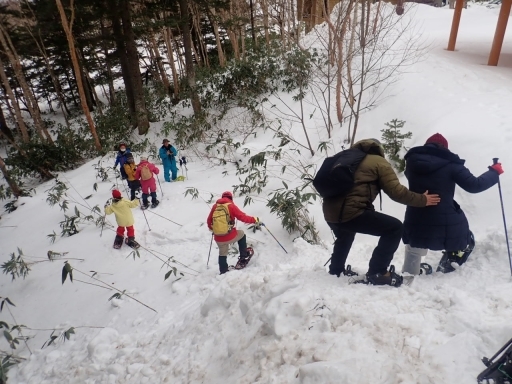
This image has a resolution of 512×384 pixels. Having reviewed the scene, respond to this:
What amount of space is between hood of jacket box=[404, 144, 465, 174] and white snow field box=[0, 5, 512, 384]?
113 cm

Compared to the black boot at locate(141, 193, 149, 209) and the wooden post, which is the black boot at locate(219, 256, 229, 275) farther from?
the wooden post

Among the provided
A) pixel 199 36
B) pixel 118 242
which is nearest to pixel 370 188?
pixel 118 242

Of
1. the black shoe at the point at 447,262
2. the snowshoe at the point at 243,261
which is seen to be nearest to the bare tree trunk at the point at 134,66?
the snowshoe at the point at 243,261

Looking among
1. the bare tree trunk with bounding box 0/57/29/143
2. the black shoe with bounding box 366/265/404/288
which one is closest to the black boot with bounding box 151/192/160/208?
Result: the black shoe with bounding box 366/265/404/288

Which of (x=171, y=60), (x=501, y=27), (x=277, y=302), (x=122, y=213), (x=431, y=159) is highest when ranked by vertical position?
(x=501, y=27)

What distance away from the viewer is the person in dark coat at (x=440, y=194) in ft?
9.71

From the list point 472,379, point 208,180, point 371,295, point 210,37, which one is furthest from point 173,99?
point 472,379

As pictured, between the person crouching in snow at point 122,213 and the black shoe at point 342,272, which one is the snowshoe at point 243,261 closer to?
the black shoe at point 342,272

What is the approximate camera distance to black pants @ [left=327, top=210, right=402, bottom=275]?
3016 mm

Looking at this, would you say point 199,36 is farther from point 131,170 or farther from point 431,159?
point 431,159

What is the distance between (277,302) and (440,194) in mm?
1845

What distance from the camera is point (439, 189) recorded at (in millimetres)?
3041

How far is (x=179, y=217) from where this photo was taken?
7402 mm

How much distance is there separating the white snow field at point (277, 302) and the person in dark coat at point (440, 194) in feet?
1.10
